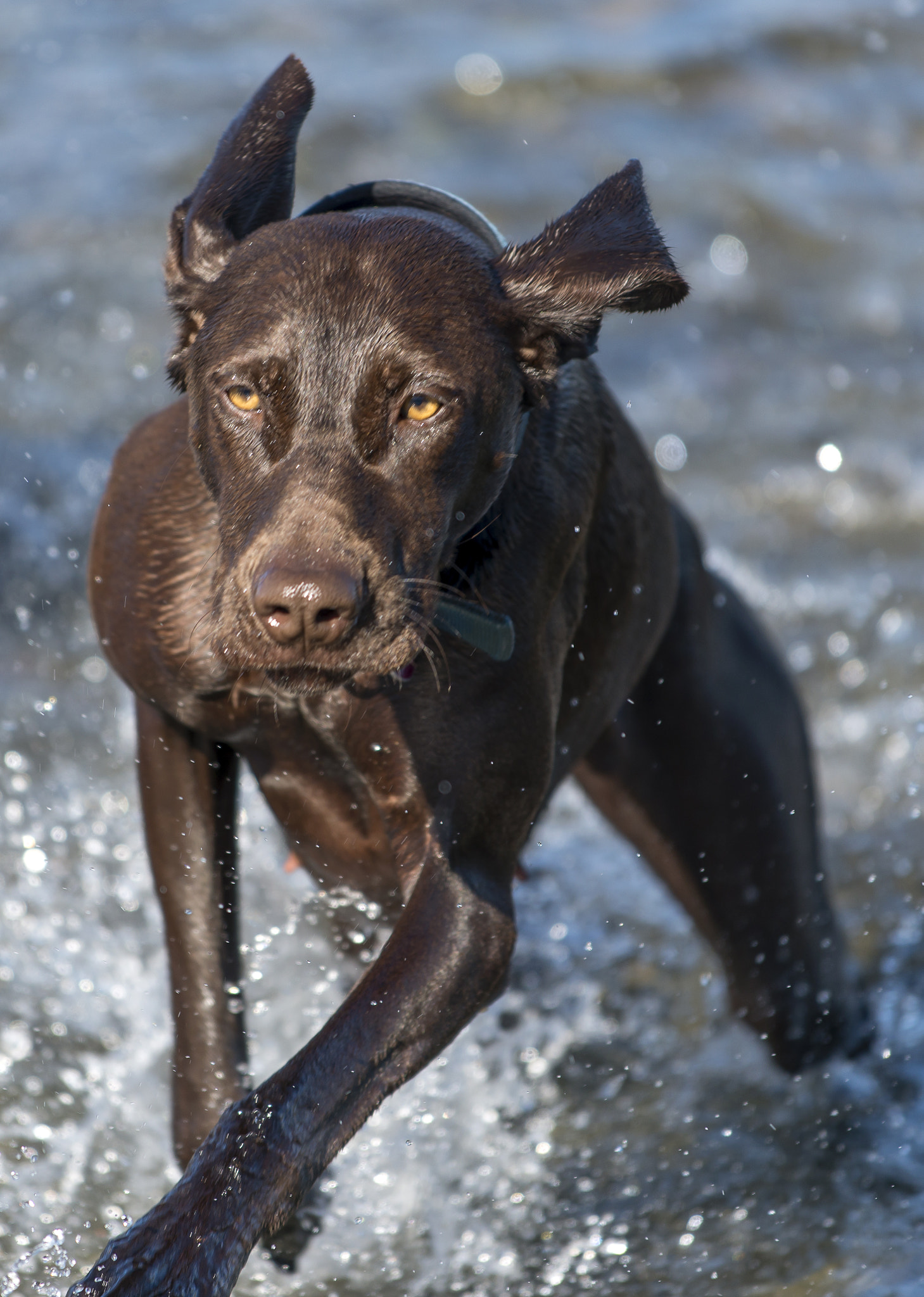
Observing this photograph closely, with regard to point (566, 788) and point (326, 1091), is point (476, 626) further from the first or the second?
point (566, 788)

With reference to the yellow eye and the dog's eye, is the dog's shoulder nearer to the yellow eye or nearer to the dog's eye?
the yellow eye

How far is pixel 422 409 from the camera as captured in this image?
2.52 m

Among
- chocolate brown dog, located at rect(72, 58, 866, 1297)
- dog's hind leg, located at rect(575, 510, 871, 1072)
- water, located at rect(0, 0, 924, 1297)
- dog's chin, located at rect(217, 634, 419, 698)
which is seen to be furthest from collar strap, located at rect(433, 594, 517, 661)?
water, located at rect(0, 0, 924, 1297)

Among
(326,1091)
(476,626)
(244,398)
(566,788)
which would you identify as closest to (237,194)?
(244,398)

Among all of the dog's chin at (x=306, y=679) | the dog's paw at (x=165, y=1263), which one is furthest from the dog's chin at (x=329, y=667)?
the dog's paw at (x=165, y=1263)

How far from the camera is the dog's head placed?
240cm

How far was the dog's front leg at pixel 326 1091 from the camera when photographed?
7.33 ft

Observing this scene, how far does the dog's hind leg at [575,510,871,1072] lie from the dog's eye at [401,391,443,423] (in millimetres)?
1281

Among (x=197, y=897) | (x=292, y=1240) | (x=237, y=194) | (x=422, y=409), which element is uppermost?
(x=237, y=194)

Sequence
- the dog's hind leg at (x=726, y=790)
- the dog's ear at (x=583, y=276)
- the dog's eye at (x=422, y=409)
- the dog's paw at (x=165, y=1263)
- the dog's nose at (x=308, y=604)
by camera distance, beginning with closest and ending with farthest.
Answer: the dog's paw at (x=165, y=1263), the dog's nose at (x=308, y=604), the dog's eye at (x=422, y=409), the dog's ear at (x=583, y=276), the dog's hind leg at (x=726, y=790)

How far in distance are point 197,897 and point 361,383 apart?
1163 millimetres

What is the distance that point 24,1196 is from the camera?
11.7 feet

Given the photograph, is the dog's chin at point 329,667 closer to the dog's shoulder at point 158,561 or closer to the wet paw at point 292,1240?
the dog's shoulder at point 158,561

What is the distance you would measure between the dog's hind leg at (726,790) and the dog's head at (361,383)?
1.09 m
